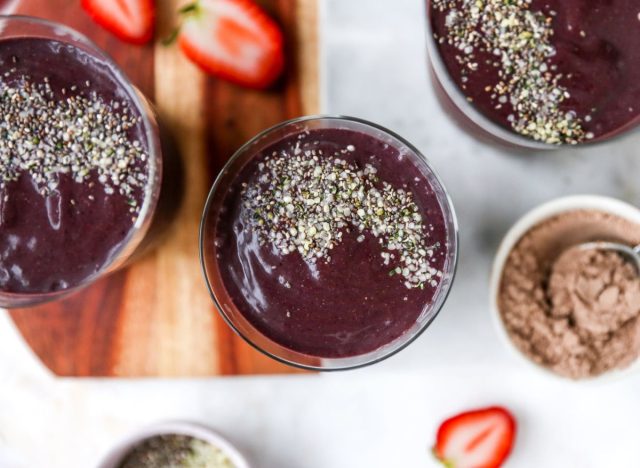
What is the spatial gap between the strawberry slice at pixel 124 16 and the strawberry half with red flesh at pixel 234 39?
4.1 inches

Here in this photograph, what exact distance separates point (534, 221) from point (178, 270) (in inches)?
41.2

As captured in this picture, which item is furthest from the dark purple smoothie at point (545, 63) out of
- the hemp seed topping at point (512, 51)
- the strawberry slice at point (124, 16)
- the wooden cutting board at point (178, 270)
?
the strawberry slice at point (124, 16)

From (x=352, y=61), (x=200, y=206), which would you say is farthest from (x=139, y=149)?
(x=352, y=61)

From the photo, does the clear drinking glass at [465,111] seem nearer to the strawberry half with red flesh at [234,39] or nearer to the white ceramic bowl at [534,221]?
the white ceramic bowl at [534,221]

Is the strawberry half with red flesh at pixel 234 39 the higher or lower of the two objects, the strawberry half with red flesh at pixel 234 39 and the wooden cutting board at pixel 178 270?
the higher

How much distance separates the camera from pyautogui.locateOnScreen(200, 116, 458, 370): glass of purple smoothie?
1.74m

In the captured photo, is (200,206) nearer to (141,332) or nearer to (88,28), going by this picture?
(141,332)

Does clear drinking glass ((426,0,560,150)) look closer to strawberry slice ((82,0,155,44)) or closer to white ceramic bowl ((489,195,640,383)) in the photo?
white ceramic bowl ((489,195,640,383))

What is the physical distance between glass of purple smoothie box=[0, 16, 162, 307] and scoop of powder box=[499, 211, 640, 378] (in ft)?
3.49

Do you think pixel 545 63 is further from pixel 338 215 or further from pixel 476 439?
pixel 476 439

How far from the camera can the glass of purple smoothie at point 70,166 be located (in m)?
1.82

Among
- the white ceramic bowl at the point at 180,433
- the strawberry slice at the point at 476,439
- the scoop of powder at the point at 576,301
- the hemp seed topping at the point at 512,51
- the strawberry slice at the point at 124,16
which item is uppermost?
the hemp seed topping at the point at 512,51

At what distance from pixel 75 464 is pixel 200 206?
0.91 meters

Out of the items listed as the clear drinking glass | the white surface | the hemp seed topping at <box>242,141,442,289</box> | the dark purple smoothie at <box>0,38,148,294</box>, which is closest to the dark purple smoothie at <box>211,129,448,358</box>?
the hemp seed topping at <box>242,141,442,289</box>
